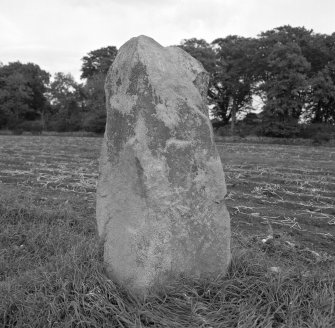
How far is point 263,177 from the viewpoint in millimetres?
11000

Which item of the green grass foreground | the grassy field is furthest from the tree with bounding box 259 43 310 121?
the green grass foreground

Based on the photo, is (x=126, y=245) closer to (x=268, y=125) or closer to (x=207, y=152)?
(x=207, y=152)

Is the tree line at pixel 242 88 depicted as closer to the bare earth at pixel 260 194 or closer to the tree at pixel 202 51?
the tree at pixel 202 51

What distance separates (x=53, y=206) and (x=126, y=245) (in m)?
3.98

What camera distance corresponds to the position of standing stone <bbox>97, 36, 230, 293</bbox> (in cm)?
319

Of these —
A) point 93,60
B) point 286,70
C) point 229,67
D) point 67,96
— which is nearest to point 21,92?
point 67,96

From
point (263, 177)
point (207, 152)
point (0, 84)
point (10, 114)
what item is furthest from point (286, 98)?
point (0, 84)

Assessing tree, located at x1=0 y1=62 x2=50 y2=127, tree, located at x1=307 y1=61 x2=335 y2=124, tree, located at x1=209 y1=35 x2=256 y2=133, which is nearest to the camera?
tree, located at x1=307 y1=61 x2=335 y2=124

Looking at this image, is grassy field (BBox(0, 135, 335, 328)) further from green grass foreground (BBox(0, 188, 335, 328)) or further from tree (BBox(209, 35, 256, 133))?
tree (BBox(209, 35, 256, 133))

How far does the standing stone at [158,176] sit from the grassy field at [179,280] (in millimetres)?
239

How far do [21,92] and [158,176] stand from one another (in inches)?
2047

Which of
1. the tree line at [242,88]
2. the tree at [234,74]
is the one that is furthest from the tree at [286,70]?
the tree at [234,74]

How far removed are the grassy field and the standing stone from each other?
0.79 ft

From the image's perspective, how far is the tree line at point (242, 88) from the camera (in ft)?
108
